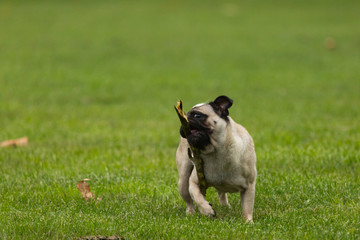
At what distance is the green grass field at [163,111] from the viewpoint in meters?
5.80

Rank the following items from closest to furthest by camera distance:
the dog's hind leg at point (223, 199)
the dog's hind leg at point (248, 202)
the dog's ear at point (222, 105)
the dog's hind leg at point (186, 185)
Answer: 1. the dog's ear at point (222, 105)
2. the dog's hind leg at point (248, 202)
3. the dog's hind leg at point (186, 185)
4. the dog's hind leg at point (223, 199)

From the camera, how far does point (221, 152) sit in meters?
5.57

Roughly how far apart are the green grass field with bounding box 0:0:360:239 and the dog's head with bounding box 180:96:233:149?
0.74 metres

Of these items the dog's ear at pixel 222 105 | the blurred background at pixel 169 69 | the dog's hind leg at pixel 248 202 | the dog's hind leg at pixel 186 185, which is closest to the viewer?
the dog's ear at pixel 222 105

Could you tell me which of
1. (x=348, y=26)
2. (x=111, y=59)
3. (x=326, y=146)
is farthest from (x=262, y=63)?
(x=326, y=146)

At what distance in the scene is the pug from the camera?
5.52m

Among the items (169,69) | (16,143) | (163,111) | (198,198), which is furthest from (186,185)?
(169,69)

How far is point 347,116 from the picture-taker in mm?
12547

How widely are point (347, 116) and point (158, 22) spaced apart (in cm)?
1762

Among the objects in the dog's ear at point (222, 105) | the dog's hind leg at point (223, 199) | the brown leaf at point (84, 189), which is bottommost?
the brown leaf at point (84, 189)

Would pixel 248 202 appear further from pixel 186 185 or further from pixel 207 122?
pixel 207 122

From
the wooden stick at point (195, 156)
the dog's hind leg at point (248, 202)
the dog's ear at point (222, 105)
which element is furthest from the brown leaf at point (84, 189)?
the dog's ear at point (222, 105)

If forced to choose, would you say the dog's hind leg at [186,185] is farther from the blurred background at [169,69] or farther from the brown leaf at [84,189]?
the blurred background at [169,69]

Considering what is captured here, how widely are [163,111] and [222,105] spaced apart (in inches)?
313
